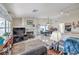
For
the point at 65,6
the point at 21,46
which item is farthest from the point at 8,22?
the point at 65,6

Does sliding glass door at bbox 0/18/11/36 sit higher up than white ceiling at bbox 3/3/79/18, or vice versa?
white ceiling at bbox 3/3/79/18

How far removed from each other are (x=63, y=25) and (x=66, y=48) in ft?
1.21

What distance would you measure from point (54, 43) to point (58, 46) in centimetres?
8

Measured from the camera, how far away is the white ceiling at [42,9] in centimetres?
195

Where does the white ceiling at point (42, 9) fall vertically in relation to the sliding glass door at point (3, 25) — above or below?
above

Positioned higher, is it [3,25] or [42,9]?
[42,9]

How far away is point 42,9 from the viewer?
6.50ft

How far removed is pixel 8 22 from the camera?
192 centimetres

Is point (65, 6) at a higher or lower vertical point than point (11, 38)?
higher

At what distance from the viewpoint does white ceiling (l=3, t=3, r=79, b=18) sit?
6.40 ft

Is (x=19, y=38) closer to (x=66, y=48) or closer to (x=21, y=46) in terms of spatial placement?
(x=21, y=46)
